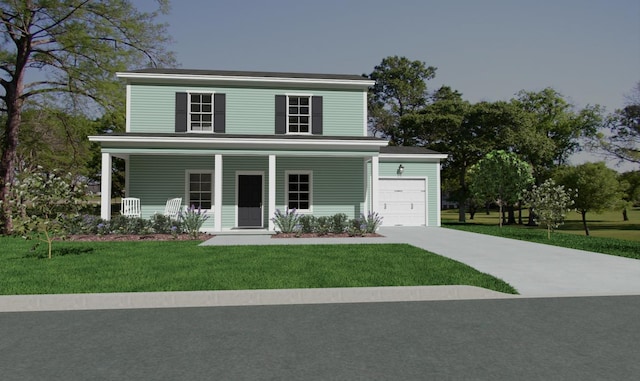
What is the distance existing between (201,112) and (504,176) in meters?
17.3

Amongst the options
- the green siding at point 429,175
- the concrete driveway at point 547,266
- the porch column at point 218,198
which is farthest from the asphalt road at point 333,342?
the green siding at point 429,175

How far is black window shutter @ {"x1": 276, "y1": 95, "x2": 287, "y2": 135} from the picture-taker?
1964 cm

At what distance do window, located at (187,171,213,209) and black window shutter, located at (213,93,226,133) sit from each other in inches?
78.2

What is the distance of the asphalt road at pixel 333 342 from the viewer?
4.00 m

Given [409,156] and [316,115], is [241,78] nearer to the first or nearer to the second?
[316,115]

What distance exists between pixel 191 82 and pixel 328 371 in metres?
17.4

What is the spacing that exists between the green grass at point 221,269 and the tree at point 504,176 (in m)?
15.6

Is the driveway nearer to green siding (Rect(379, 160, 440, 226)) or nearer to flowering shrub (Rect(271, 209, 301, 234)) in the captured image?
flowering shrub (Rect(271, 209, 301, 234))

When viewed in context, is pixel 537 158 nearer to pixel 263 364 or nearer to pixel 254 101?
pixel 254 101

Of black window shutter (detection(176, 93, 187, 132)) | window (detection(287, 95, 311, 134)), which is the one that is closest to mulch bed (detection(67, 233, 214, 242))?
black window shutter (detection(176, 93, 187, 132))

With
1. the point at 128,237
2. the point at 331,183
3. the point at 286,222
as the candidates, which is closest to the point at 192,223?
the point at 128,237

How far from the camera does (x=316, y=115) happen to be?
19.8 meters

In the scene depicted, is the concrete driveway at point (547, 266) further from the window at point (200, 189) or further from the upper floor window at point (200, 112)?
the upper floor window at point (200, 112)

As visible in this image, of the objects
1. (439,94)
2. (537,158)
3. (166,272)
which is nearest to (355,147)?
(166,272)
